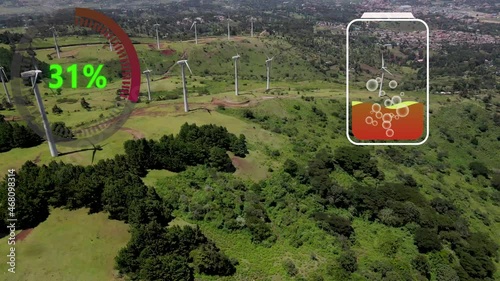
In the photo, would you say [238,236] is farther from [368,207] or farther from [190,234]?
[368,207]

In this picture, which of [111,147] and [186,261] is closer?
[186,261]

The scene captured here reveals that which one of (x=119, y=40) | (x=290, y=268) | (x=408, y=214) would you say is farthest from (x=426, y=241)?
(x=119, y=40)

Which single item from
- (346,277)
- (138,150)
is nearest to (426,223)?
(346,277)

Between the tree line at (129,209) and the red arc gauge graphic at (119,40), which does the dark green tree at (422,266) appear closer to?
the tree line at (129,209)

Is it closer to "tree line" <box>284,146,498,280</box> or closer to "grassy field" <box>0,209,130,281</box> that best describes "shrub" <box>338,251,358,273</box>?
"tree line" <box>284,146,498,280</box>

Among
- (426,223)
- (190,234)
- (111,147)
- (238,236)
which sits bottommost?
(426,223)

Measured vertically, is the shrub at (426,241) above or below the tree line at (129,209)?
below

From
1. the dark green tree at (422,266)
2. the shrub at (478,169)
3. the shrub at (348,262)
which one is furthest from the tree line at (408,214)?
the shrub at (478,169)

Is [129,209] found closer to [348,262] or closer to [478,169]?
[348,262]
